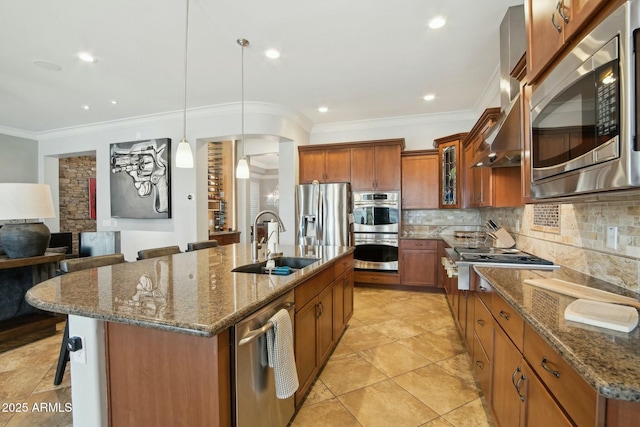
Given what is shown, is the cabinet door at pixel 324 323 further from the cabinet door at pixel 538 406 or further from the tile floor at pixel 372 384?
the cabinet door at pixel 538 406

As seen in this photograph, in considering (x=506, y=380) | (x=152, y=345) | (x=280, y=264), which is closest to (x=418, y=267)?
(x=280, y=264)

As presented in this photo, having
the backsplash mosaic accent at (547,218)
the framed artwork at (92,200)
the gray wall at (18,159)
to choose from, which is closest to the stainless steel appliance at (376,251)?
the backsplash mosaic accent at (547,218)

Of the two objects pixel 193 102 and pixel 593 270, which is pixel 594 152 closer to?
pixel 593 270

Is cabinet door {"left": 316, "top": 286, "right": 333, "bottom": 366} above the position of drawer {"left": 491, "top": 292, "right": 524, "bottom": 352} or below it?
below

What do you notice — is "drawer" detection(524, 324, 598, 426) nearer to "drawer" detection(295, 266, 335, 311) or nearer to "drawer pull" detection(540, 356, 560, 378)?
"drawer pull" detection(540, 356, 560, 378)

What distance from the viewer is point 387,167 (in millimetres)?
4480

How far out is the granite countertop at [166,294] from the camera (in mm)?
1032

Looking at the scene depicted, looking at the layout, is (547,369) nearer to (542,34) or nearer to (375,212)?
(542,34)

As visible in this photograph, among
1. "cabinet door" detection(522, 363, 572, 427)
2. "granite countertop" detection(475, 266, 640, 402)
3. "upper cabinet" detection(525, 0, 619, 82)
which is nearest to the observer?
"granite countertop" detection(475, 266, 640, 402)

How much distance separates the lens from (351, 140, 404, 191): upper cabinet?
445cm

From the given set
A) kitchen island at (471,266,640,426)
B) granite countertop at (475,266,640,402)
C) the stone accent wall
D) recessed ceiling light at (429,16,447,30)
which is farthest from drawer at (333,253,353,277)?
the stone accent wall

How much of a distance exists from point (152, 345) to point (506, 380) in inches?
62.4

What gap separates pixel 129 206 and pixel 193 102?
2.13m

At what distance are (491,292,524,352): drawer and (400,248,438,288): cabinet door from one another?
2.77 meters
